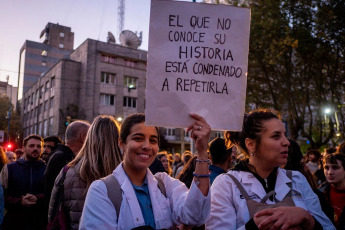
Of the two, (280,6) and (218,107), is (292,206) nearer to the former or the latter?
(218,107)

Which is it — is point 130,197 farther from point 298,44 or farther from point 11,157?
point 298,44

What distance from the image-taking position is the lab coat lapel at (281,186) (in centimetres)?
234

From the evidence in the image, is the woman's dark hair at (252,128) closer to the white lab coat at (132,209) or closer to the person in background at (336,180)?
the white lab coat at (132,209)

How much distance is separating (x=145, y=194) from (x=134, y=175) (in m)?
0.15

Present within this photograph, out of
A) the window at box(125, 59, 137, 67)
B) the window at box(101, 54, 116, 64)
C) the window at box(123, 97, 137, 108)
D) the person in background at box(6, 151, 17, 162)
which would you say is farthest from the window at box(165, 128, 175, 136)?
the person in background at box(6, 151, 17, 162)

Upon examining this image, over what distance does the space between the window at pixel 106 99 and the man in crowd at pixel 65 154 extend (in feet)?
114

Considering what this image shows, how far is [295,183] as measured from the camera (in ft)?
8.04

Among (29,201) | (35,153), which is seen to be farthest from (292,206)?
(35,153)

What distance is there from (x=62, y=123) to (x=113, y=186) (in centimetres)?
3797

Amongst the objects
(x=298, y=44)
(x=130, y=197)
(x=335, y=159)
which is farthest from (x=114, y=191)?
(x=298, y=44)

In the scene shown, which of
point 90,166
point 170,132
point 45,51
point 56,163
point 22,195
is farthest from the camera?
point 45,51

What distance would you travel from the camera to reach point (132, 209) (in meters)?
2.08

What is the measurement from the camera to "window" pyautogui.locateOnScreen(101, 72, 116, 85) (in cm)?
3881

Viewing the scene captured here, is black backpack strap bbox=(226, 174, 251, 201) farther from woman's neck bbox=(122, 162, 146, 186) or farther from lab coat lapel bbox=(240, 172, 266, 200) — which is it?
woman's neck bbox=(122, 162, 146, 186)
